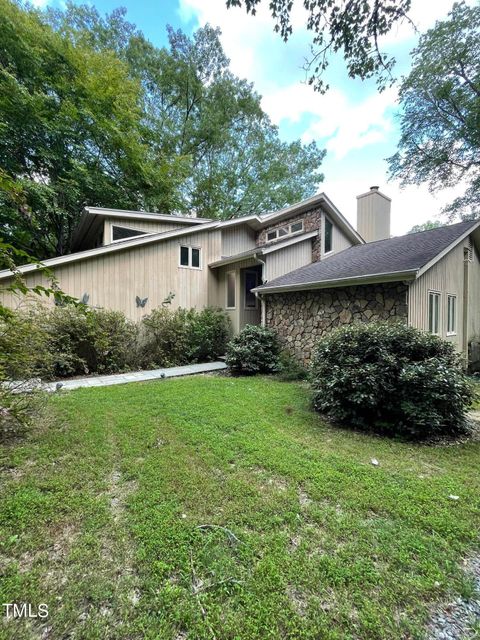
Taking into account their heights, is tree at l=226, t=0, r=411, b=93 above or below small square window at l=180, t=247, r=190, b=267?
above

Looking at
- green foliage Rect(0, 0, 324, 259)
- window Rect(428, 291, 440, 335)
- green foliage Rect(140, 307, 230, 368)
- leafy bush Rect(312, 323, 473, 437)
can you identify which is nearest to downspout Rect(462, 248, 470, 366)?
window Rect(428, 291, 440, 335)

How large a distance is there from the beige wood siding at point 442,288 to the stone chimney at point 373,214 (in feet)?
15.6

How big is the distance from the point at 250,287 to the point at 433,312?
6.24m

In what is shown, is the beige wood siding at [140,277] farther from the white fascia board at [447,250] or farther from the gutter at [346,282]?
the white fascia board at [447,250]

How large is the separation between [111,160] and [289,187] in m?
12.3

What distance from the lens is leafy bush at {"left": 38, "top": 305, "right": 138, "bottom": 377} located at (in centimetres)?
776

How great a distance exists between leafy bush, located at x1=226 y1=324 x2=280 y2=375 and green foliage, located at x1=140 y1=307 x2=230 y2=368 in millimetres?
1635

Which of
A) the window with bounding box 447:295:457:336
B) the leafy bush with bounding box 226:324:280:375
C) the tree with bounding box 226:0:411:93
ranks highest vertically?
the tree with bounding box 226:0:411:93

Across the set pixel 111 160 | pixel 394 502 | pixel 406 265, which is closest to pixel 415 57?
pixel 406 265

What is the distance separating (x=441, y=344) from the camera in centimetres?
499

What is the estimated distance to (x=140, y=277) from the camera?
10031 mm

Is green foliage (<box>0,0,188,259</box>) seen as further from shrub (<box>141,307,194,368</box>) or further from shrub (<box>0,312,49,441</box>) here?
shrub (<box>0,312,49,441</box>)

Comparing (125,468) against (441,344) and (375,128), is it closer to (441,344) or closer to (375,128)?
(441,344)

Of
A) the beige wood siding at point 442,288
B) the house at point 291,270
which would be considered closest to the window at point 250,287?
the house at point 291,270
